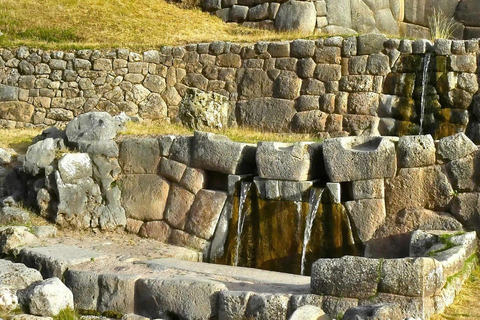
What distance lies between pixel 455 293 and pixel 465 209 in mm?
1758

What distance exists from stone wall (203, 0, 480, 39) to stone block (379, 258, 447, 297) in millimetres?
13107

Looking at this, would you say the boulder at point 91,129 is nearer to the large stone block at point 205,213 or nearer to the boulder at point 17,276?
the large stone block at point 205,213

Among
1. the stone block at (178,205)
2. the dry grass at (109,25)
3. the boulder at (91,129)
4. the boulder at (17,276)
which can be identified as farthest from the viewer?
the dry grass at (109,25)

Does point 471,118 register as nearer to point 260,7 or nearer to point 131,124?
point 131,124

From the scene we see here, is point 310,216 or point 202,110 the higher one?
point 202,110

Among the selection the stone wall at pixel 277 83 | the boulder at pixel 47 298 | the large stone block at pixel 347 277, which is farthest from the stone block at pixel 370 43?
the boulder at pixel 47 298

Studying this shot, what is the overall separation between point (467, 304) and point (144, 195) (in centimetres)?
564

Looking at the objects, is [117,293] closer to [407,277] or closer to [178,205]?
[178,205]

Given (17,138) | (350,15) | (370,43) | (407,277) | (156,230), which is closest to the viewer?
(407,277)

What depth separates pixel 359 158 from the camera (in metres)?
10.6

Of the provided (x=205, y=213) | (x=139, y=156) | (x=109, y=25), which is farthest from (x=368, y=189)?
(x=109, y=25)

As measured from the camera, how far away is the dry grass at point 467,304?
8320 millimetres

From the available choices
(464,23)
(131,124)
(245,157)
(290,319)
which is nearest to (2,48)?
(131,124)

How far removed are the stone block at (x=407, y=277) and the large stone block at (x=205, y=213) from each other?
4269mm
